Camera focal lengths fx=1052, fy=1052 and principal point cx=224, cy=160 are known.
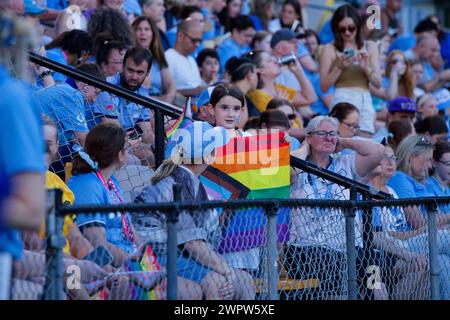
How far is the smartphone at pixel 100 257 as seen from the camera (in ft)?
17.9

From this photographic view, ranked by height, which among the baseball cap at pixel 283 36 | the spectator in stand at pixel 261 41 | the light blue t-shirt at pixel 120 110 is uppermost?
the spectator in stand at pixel 261 41

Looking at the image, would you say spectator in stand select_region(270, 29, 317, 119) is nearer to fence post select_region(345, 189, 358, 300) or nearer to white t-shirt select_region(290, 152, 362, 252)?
white t-shirt select_region(290, 152, 362, 252)

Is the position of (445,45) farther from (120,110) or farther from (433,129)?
(120,110)

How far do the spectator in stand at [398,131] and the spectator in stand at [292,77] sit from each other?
3.68 feet

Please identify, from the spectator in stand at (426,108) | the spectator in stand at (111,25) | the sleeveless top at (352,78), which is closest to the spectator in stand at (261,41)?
the sleeveless top at (352,78)

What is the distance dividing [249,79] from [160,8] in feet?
7.15

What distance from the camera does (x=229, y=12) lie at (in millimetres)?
14141

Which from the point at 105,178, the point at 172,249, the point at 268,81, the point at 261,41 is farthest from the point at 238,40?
the point at 172,249

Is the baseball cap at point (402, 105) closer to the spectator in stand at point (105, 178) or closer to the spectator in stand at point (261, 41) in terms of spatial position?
the spectator in stand at point (261, 41)

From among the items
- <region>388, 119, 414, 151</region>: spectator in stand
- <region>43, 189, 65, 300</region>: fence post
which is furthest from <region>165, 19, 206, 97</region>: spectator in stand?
<region>43, 189, 65, 300</region>: fence post

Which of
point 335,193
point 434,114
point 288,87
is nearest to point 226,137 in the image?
point 335,193

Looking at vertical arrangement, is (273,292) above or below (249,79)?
below

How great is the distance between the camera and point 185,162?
653 centimetres
